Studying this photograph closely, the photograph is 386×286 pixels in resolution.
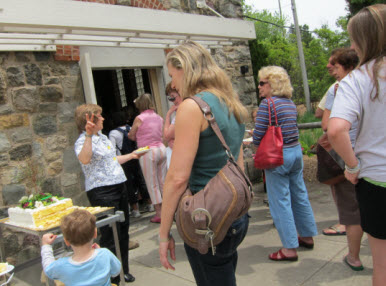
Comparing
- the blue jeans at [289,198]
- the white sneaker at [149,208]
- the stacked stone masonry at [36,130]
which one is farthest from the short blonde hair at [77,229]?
the white sneaker at [149,208]

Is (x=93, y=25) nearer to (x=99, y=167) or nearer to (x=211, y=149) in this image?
(x=99, y=167)

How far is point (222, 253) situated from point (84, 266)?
3.27 feet

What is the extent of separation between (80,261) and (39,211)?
0.79 m

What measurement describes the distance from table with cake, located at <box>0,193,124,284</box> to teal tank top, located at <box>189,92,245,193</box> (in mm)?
1276

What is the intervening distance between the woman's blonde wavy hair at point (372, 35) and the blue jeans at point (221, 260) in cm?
93

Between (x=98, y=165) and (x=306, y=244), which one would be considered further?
(x=306, y=244)

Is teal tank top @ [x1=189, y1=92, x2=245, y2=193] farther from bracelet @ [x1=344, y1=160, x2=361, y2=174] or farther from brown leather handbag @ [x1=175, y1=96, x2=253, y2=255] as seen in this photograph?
bracelet @ [x1=344, y1=160, x2=361, y2=174]

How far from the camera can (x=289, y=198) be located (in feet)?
11.1

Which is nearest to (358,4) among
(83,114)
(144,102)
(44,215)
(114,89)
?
(114,89)

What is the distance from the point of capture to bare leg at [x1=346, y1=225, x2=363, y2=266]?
116 inches

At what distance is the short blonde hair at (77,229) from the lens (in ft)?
7.32

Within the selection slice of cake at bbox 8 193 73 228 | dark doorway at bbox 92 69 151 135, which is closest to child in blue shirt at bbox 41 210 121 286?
slice of cake at bbox 8 193 73 228

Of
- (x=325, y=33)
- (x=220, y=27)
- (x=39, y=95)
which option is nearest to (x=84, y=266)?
(x=39, y=95)

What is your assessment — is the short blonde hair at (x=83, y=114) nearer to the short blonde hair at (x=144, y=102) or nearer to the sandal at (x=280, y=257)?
the short blonde hair at (x=144, y=102)
